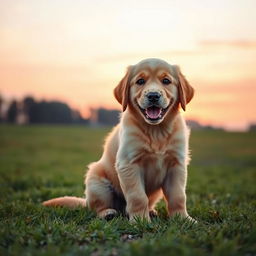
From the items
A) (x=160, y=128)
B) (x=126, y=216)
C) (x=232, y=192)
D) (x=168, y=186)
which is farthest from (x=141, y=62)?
(x=232, y=192)

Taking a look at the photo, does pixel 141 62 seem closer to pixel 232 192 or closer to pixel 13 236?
pixel 13 236

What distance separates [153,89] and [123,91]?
525 mm

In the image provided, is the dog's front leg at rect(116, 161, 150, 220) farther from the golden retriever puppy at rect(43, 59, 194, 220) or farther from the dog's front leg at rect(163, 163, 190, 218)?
the dog's front leg at rect(163, 163, 190, 218)

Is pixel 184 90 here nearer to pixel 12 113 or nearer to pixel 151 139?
pixel 151 139

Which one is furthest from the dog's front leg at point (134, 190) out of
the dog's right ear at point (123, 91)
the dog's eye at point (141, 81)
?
the dog's eye at point (141, 81)

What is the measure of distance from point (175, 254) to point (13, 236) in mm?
1621

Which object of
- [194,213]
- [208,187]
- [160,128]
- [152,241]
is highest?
[160,128]

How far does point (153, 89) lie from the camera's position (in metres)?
4.63

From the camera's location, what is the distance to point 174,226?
13.4 feet

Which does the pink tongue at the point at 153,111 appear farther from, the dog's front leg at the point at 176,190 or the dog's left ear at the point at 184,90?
the dog's front leg at the point at 176,190

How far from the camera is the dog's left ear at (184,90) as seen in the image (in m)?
4.96

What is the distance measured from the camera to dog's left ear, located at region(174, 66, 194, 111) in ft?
16.3

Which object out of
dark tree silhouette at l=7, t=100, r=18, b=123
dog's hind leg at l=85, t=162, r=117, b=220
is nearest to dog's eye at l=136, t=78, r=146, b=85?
dog's hind leg at l=85, t=162, r=117, b=220

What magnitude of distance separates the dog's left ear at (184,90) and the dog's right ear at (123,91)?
0.65m
